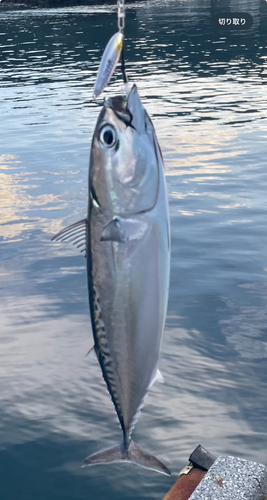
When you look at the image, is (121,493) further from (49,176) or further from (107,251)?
(49,176)

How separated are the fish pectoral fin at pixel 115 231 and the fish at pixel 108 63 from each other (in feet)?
2.26

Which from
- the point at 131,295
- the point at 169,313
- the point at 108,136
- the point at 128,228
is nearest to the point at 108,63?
the point at 108,136

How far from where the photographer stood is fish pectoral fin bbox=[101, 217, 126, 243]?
9.48 ft

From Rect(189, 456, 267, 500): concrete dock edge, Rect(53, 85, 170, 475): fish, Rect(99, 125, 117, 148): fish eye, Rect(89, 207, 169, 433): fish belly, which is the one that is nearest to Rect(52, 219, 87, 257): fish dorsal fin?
Rect(53, 85, 170, 475): fish

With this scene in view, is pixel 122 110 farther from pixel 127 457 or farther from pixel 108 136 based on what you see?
pixel 127 457

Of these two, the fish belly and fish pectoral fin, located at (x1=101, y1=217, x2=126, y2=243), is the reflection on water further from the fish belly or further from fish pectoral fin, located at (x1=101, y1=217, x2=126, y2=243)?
fish pectoral fin, located at (x1=101, y1=217, x2=126, y2=243)

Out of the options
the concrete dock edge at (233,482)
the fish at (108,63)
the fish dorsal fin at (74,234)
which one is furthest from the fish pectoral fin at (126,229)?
the concrete dock edge at (233,482)

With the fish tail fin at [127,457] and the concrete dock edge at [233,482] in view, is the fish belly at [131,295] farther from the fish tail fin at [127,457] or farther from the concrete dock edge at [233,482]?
the concrete dock edge at [233,482]

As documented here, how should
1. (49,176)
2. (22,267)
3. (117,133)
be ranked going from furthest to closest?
(49,176) → (22,267) → (117,133)

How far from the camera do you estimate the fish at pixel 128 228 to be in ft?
9.49

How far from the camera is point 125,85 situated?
9.82 ft

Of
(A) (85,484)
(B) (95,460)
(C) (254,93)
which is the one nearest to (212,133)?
(C) (254,93)

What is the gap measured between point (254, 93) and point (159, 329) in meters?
37.5

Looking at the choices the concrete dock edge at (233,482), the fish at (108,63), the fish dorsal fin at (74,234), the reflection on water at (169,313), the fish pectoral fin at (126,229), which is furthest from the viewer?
the reflection on water at (169,313)
